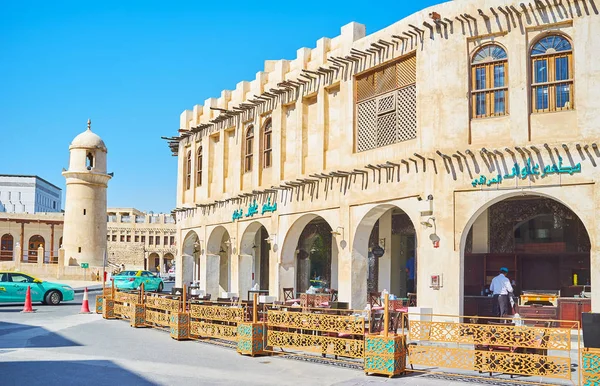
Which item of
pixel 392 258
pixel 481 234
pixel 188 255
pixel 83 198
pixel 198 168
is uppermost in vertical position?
pixel 83 198

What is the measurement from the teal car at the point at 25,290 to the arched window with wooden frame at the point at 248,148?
9.06m

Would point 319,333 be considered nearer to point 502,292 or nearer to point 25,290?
point 502,292

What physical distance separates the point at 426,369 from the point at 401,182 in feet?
21.9

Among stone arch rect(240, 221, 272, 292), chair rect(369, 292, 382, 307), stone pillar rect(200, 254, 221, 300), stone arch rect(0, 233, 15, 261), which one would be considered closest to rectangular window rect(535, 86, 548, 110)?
chair rect(369, 292, 382, 307)

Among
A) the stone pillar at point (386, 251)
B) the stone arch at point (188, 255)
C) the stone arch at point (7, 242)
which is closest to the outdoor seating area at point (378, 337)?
the stone pillar at point (386, 251)

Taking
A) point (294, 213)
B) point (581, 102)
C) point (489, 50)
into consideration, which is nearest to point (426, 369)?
point (581, 102)

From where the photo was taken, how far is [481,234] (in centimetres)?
1994

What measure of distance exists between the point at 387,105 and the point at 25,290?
16.1 metres

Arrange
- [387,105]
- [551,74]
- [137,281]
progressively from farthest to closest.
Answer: [137,281] < [387,105] < [551,74]

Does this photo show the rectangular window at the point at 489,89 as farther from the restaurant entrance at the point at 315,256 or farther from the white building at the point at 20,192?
the white building at the point at 20,192

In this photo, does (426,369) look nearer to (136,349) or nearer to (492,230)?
(136,349)

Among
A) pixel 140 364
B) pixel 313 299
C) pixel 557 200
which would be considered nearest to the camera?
pixel 140 364

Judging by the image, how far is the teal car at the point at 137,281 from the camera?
3827 cm

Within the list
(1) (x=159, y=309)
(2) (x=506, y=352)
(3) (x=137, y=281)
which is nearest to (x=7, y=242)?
(3) (x=137, y=281)
